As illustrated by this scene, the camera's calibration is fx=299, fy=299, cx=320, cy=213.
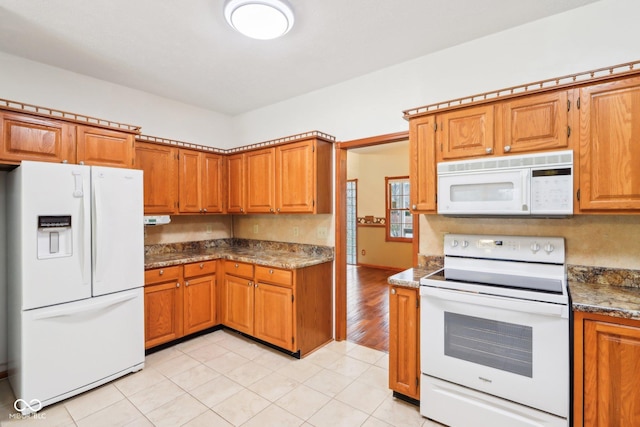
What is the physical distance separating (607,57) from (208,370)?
389 centimetres

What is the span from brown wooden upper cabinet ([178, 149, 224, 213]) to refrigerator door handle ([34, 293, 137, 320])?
125cm

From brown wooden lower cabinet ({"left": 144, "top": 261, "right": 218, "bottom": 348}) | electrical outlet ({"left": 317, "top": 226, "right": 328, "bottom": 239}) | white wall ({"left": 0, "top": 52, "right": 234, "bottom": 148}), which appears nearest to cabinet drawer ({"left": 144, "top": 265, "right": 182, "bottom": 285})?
brown wooden lower cabinet ({"left": 144, "top": 261, "right": 218, "bottom": 348})

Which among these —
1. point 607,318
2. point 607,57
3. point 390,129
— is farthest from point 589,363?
point 390,129

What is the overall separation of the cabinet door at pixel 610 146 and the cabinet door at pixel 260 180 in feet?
8.80

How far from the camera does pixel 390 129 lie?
295cm

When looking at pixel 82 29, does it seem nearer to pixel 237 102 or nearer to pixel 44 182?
pixel 44 182

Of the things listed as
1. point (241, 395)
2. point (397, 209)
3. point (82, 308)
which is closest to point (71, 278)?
point (82, 308)

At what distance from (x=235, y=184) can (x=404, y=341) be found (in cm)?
273

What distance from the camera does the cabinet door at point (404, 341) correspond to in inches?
84.2

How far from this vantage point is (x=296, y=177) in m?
3.22

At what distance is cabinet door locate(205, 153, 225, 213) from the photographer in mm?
3750

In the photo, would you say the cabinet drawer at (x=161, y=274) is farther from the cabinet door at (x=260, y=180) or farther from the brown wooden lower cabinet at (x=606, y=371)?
the brown wooden lower cabinet at (x=606, y=371)

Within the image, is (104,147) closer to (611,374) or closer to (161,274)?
(161,274)

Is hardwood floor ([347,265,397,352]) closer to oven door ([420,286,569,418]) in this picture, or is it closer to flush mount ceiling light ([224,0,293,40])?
oven door ([420,286,569,418])
